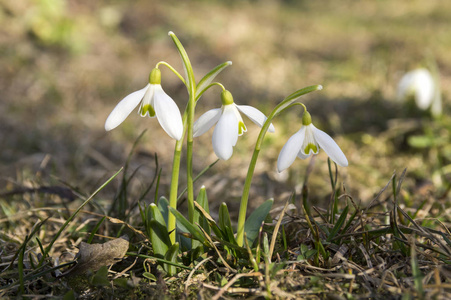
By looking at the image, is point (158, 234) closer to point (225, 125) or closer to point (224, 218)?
point (224, 218)

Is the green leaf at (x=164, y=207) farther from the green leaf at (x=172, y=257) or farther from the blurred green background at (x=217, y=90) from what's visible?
the blurred green background at (x=217, y=90)

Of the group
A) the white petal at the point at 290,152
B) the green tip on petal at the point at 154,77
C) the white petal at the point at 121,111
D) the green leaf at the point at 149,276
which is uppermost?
the green tip on petal at the point at 154,77

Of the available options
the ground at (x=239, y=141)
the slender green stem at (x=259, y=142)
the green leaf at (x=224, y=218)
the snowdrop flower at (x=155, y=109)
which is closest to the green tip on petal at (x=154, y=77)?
the snowdrop flower at (x=155, y=109)

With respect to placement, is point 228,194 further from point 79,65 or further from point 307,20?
point 307,20

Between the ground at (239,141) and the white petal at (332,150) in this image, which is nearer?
the white petal at (332,150)

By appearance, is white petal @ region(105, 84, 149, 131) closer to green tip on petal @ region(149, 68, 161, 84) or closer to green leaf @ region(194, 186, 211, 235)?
green tip on petal @ region(149, 68, 161, 84)

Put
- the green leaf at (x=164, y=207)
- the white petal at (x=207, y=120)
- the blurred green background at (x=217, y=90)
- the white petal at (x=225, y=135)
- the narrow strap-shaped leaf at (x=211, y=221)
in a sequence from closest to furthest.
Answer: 1. the white petal at (x=225, y=135)
2. the white petal at (x=207, y=120)
3. the narrow strap-shaped leaf at (x=211, y=221)
4. the green leaf at (x=164, y=207)
5. the blurred green background at (x=217, y=90)

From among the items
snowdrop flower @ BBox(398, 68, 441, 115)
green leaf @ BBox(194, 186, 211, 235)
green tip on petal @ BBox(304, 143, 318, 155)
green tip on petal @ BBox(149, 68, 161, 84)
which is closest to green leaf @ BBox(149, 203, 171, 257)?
green leaf @ BBox(194, 186, 211, 235)
